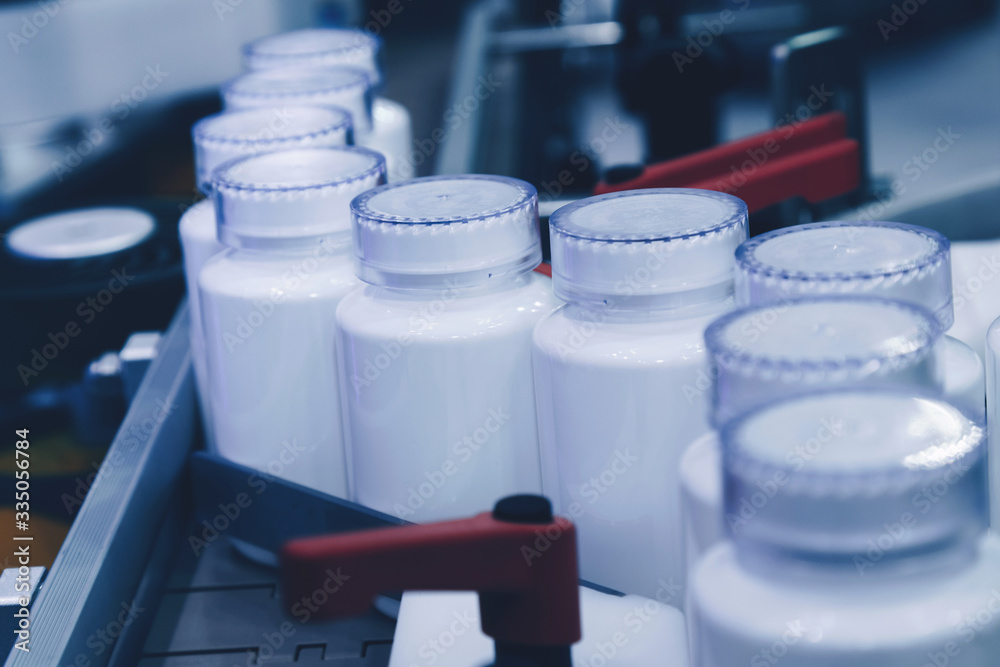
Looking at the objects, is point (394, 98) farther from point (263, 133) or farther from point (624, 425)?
point (624, 425)

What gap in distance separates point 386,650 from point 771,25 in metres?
1.42

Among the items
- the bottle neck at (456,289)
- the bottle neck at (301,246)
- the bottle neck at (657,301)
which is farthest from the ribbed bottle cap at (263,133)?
the bottle neck at (657,301)

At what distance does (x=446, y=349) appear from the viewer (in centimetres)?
60


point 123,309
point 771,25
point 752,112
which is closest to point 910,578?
point 123,309

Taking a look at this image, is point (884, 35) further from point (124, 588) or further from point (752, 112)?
point (124, 588)

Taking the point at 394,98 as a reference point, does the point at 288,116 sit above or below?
above

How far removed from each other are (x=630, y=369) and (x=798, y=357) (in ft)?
0.43

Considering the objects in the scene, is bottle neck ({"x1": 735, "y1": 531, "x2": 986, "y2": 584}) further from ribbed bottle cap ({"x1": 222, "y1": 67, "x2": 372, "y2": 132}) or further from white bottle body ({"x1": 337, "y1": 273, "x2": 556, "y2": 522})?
ribbed bottle cap ({"x1": 222, "y1": 67, "x2": 372, "y2": 132})

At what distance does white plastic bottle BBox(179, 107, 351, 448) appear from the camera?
82cm

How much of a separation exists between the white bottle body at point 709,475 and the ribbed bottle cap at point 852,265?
0.02 meters

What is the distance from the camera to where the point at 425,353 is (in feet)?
1.98

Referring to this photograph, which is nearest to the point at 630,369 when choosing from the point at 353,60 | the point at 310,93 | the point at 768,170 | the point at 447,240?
the point at 447,240

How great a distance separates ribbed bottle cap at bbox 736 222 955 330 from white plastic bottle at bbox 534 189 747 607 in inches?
1.5

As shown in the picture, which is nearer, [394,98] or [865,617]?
[865,617]
